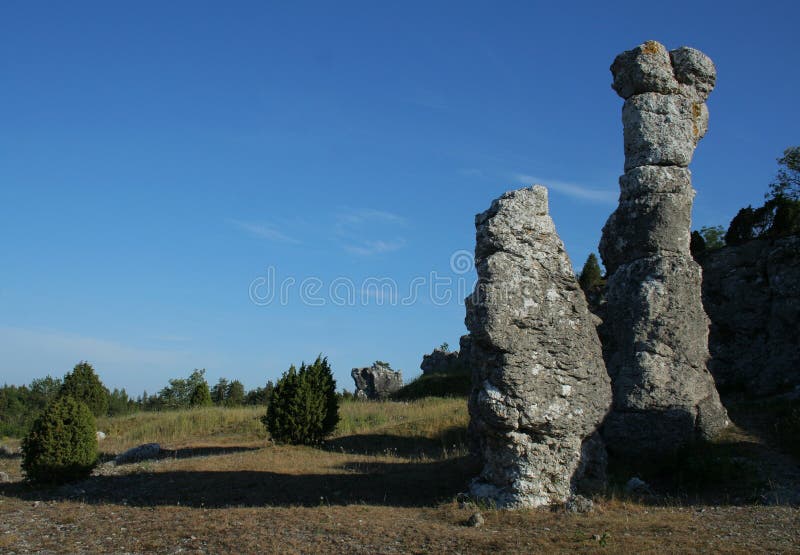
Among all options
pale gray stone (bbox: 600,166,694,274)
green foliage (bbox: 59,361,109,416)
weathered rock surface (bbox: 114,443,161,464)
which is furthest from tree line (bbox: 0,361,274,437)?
pale gray stone (bbox: 600,166,694,274)

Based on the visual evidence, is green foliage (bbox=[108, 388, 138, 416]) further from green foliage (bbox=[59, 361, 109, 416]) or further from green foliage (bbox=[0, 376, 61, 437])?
green foliage (bbox=[59, 361, 109, 416])

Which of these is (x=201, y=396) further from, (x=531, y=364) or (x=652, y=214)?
(x=531, y=364)

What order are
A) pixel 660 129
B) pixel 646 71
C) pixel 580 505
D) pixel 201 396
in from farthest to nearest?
pixel 201 396 < pixel 646 71 < pixel 660 129 < pixel 580 505

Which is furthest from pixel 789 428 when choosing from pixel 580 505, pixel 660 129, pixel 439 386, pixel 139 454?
pixel 439 386

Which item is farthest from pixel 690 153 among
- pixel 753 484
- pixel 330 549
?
pixel 330 549

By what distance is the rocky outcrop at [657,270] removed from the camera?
45.8 feet

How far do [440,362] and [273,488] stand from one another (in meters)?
25.8

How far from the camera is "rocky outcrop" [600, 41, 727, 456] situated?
1397 cm

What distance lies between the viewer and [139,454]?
1795 cm

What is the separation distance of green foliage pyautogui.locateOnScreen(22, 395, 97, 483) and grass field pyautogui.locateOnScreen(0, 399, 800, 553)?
359 mm

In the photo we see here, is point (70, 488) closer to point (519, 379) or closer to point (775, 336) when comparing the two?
point (519, 379)

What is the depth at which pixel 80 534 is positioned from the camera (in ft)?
31.7

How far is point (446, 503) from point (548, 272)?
13.6 feet

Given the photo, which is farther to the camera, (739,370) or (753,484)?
(739,370)
